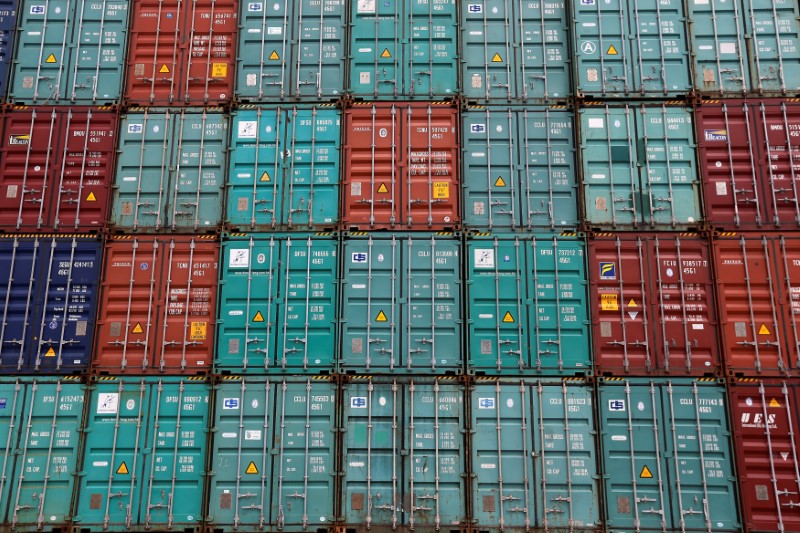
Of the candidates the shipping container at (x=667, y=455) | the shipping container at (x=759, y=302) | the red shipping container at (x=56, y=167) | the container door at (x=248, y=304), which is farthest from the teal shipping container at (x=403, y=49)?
the shipping container at (x=667, y=455)

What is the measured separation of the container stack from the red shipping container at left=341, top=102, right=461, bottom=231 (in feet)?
0.19

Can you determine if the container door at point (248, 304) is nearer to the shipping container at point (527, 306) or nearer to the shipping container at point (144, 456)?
the shipping container at point (144, 456)

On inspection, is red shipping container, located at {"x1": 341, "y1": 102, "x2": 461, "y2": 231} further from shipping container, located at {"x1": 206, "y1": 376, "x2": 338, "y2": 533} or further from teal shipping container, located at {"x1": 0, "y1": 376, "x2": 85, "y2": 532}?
teal shipping container, located at {"x1": 0, "y1": 376, "x2": 85, "y2": 532}

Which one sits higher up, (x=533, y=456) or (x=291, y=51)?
(x=291, y=51)

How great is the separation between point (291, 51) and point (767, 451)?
1232 cm

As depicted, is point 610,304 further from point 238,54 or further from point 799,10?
point 238,54

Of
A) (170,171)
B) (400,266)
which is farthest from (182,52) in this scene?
(400,266)

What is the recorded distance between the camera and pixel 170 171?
15.2m

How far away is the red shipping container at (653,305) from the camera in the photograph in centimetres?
1380

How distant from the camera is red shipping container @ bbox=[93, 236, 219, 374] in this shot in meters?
14.0

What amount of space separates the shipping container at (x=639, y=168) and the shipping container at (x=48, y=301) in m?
10.1

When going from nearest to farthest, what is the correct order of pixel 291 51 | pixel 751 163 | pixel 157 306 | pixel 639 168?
pixel 157 306 → pixel 751 163 → pixel 639 168 → pixel 291 51

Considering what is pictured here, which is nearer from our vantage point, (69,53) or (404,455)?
(404,455)

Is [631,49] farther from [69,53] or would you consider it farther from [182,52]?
[69,53]
